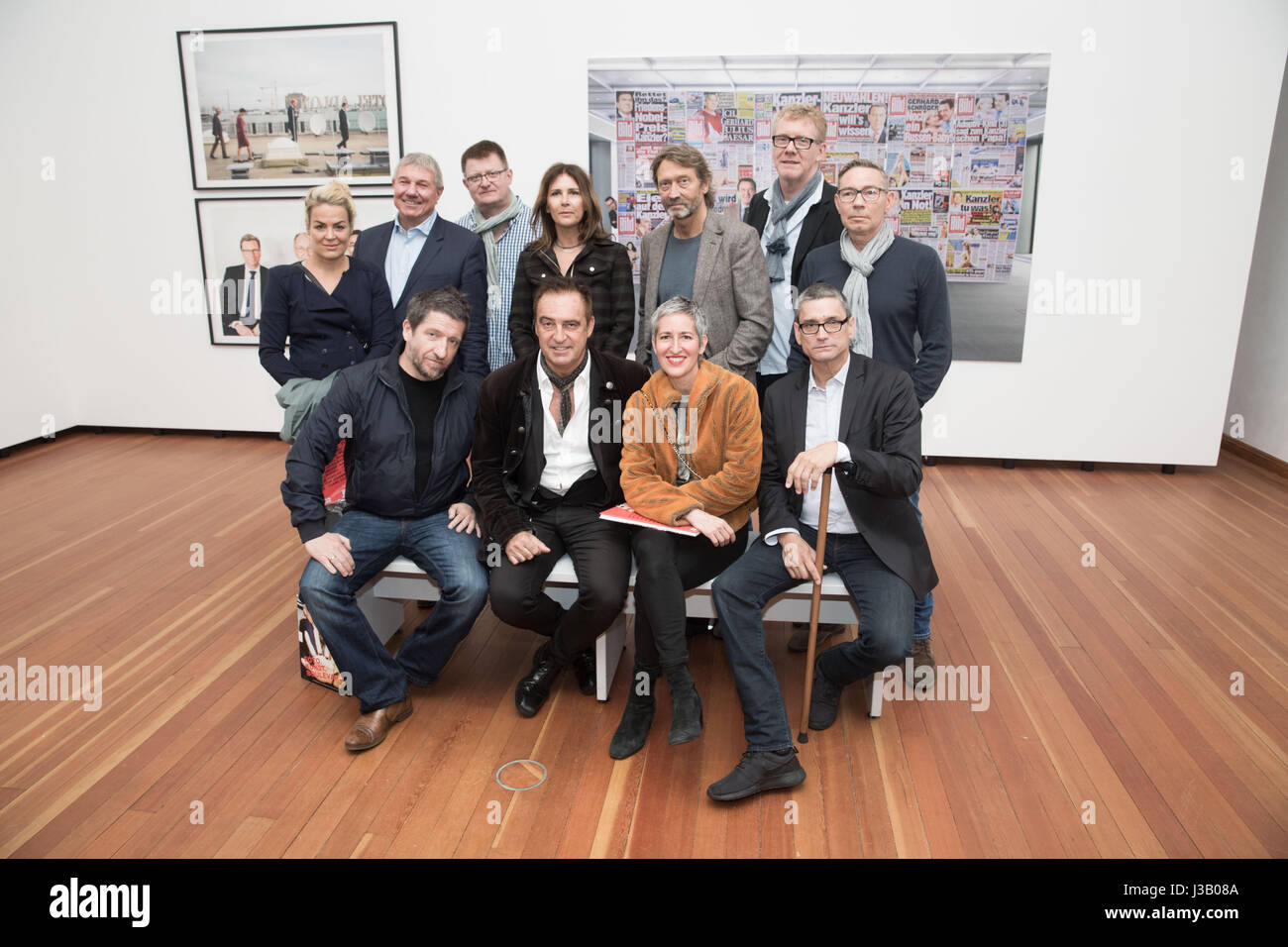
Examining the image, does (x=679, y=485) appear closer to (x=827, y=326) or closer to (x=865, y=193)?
(x=827, y=326)

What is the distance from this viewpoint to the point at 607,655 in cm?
299

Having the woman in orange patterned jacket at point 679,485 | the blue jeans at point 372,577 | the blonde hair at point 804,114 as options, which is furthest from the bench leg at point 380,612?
the blonde hair at point 804,114

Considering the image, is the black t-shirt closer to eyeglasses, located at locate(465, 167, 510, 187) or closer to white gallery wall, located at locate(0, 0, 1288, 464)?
eyeglasses, located at locate(465, 167, 510, 187)

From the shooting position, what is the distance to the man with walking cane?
267 cm

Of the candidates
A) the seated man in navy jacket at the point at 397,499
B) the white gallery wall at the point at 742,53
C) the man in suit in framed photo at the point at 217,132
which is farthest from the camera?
the man in suit in framed photo at the point at 217,132

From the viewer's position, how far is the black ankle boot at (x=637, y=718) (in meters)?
2.73

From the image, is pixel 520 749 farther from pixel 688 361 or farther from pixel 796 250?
pixel 796 250

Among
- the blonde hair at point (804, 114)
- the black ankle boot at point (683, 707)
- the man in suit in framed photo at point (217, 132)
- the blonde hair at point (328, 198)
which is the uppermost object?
the man in suit in framed photo at point (217, 132)

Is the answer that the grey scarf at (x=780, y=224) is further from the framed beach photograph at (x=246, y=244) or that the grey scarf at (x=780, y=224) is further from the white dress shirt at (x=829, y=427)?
the framed beach photograph at (x=246, y=244)

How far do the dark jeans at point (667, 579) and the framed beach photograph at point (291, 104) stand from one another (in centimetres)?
400

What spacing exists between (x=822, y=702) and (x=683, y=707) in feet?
1.60

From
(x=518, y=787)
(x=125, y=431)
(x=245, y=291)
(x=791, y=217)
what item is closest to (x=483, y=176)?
(x=791, y=217)

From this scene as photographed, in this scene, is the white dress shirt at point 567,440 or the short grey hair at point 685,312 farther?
the white dress shirt at point 567,440

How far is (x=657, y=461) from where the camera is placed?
2930 millimetres
